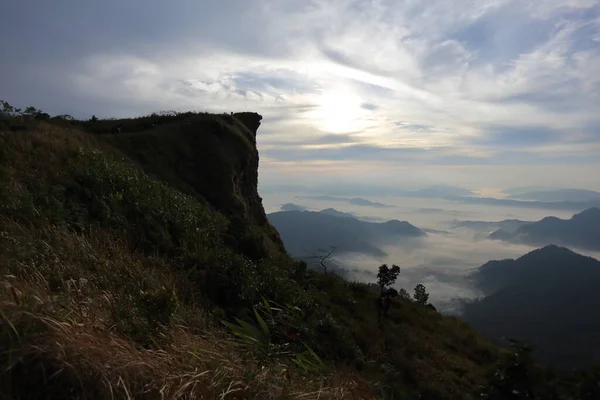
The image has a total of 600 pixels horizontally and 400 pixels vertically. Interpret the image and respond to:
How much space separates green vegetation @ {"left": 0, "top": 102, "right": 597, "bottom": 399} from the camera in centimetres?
312

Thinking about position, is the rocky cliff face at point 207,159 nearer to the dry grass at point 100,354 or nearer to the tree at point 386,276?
the tree at point 386,276

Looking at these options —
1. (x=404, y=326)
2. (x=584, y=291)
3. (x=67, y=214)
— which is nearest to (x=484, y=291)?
(x=584, y=291)

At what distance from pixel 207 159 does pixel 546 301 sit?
4220 inches

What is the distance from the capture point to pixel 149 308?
169 inches

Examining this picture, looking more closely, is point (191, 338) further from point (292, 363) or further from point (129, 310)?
point (292, 363)

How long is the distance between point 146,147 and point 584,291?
11922 cm

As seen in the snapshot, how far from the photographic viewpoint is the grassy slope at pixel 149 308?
315cm

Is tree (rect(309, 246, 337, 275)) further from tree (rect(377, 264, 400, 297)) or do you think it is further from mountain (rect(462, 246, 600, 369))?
mountain (rect(462, 246, 600, 369))

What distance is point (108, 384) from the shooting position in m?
2.93

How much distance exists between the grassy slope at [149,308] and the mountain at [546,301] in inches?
1372

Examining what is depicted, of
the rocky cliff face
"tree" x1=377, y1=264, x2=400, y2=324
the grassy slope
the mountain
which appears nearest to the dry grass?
the grassy slope

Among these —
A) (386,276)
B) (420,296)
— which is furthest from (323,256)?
(420,296)

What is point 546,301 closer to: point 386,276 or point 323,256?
point 386,276

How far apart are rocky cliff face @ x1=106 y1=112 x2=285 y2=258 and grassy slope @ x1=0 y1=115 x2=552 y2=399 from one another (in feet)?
5.35
